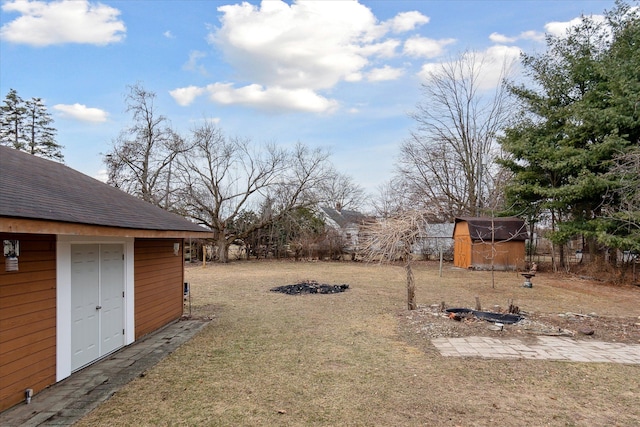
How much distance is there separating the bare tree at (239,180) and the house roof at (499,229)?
30.0 feet

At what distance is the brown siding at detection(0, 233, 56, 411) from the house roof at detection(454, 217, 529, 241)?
1693 centimetres

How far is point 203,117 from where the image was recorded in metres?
21.5

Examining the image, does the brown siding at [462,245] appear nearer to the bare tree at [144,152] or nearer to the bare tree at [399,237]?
the bare tree at [399,237]

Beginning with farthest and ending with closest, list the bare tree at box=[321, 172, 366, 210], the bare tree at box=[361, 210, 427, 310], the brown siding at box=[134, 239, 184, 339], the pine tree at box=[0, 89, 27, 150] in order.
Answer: the bare tree at box=[321, 172, 366, 210] < the pine tree at box=[0, 89, 27, 150] < the bare tree at box=[361, 210, 427, 310] < the brown siding at box=[134, 239, 184, 339]

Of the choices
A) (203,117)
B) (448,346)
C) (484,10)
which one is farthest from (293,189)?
(448,346)

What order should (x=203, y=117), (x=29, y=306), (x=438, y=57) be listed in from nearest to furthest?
(x=29, y=306) → (x=203, y=117) → (x=438, y=57)

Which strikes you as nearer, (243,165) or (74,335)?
(74,335)

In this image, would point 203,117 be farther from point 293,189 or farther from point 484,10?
point 484,10

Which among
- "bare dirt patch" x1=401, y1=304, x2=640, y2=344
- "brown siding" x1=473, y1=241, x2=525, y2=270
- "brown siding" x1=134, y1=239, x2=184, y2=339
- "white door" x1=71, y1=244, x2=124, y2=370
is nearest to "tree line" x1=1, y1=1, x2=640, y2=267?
"brown siding" x1=473, y1=241, x2=525, y2=270

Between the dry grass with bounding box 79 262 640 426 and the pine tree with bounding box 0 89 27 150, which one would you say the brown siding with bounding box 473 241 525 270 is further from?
the pine tree with bounding box 0 89 27 150

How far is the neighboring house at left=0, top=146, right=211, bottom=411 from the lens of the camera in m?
3.50

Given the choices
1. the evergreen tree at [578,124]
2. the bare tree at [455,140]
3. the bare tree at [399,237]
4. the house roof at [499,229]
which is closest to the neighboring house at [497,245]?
the house roof at [499,229]

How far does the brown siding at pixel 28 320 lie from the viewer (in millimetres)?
3506

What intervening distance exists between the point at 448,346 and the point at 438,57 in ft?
76.8
